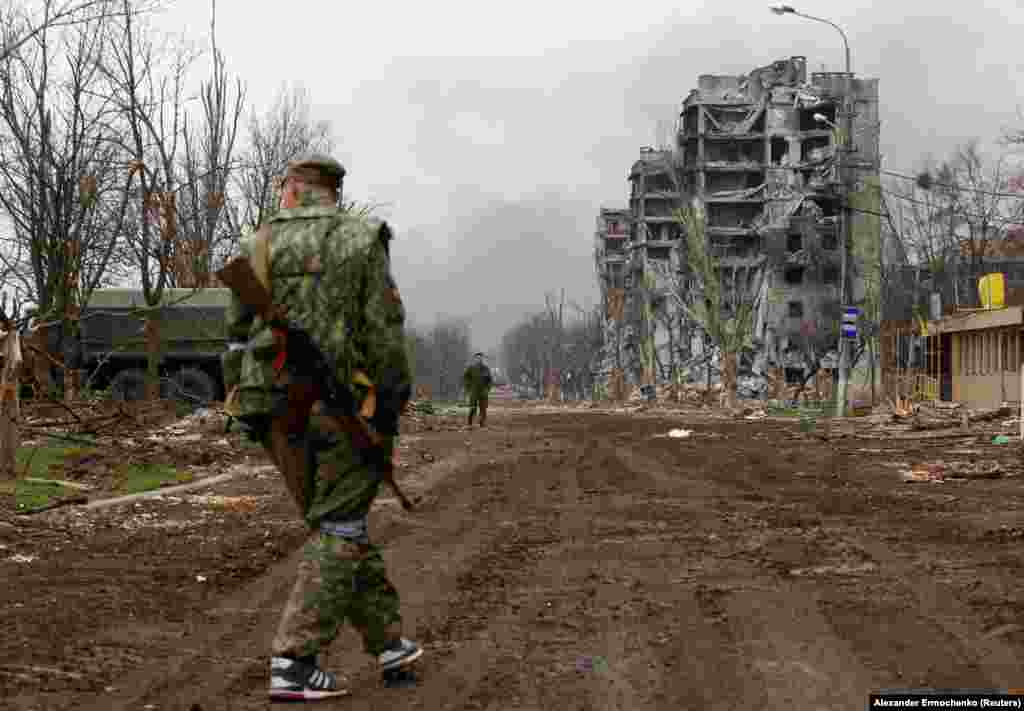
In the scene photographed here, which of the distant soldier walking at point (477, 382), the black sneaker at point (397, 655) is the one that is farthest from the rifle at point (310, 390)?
the distant soldier walking at point (477, 382)

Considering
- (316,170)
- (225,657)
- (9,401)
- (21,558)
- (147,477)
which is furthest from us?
(147,477)

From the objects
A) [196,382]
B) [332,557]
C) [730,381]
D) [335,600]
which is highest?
[730,381]

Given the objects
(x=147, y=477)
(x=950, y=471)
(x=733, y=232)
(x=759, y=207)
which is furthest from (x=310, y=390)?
(x=759, y=207)

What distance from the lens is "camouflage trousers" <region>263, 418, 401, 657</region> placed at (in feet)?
14.2

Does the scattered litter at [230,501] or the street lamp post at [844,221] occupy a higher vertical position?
the street lamp post at [844,221]

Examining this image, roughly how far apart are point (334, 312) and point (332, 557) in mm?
830

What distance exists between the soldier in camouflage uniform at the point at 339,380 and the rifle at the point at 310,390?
0.02m

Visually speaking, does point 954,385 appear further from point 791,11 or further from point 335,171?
point 335,171

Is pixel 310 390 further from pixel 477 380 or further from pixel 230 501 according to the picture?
pixel 477 380

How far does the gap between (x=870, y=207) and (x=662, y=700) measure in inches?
3429

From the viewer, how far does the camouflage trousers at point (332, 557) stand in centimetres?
433

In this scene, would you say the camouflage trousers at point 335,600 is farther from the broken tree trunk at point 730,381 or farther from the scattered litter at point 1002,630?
the broken tree trunk at point 730,381

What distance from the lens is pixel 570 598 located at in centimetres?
617

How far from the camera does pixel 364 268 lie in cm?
446
